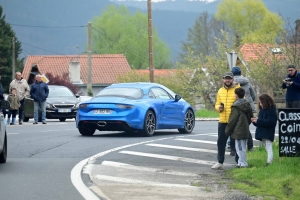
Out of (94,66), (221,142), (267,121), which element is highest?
(94,66)

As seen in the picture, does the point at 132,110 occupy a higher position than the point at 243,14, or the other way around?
the point at 243,14

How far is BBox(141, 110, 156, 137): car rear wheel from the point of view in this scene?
2063cm

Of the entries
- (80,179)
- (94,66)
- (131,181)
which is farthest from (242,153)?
→ (94,66)

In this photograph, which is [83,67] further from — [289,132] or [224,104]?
[289,132]

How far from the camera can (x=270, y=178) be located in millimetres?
11844

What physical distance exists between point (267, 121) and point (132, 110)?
7181 millimetres

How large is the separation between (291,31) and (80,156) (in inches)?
621

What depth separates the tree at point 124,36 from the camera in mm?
113312

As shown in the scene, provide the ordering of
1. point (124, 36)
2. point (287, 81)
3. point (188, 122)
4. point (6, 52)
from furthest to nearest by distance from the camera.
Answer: point (124, 36), point (6, 52), point (188, 122), point (287, 81)

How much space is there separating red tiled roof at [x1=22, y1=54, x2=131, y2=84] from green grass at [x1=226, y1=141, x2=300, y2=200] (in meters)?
73.1

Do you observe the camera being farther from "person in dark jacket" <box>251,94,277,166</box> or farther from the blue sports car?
the blue sports car

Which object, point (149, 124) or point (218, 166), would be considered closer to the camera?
point (218, 166)

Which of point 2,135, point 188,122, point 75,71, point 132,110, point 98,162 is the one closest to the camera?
point 2,135

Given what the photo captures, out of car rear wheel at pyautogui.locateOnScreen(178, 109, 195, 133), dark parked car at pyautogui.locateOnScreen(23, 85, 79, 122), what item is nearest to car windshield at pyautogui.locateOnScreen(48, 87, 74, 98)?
dark parked car at pyautogui.locateOnScreen(23, 85, 79, 122)
